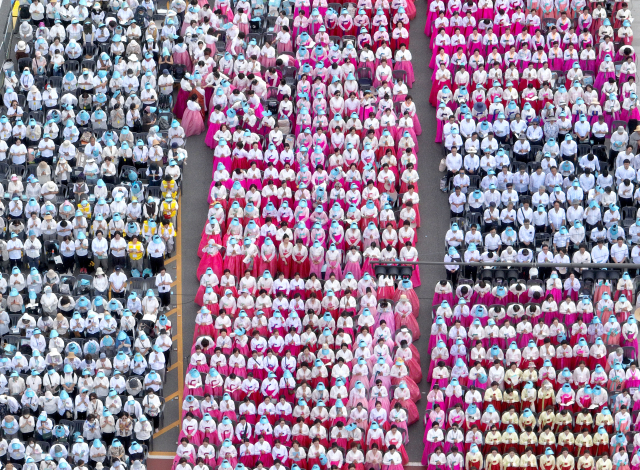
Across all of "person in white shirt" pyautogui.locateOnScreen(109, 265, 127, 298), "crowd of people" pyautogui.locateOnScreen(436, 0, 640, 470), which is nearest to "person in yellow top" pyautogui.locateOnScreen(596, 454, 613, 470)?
"crowd of people" pyautogui.locateOnScreen(436, 0, 640, 470)

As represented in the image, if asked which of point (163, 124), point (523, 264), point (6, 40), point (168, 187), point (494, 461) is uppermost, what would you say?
point (6, 40)

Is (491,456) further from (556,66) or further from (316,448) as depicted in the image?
(556,66)

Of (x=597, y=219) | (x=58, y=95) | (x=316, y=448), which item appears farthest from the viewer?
(x=58, y=95)

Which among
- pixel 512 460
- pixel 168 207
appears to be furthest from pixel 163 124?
pixel 512 460

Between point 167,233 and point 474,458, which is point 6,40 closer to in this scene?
point 167,233

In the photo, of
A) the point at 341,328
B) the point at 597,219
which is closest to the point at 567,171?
the point at 597,219
